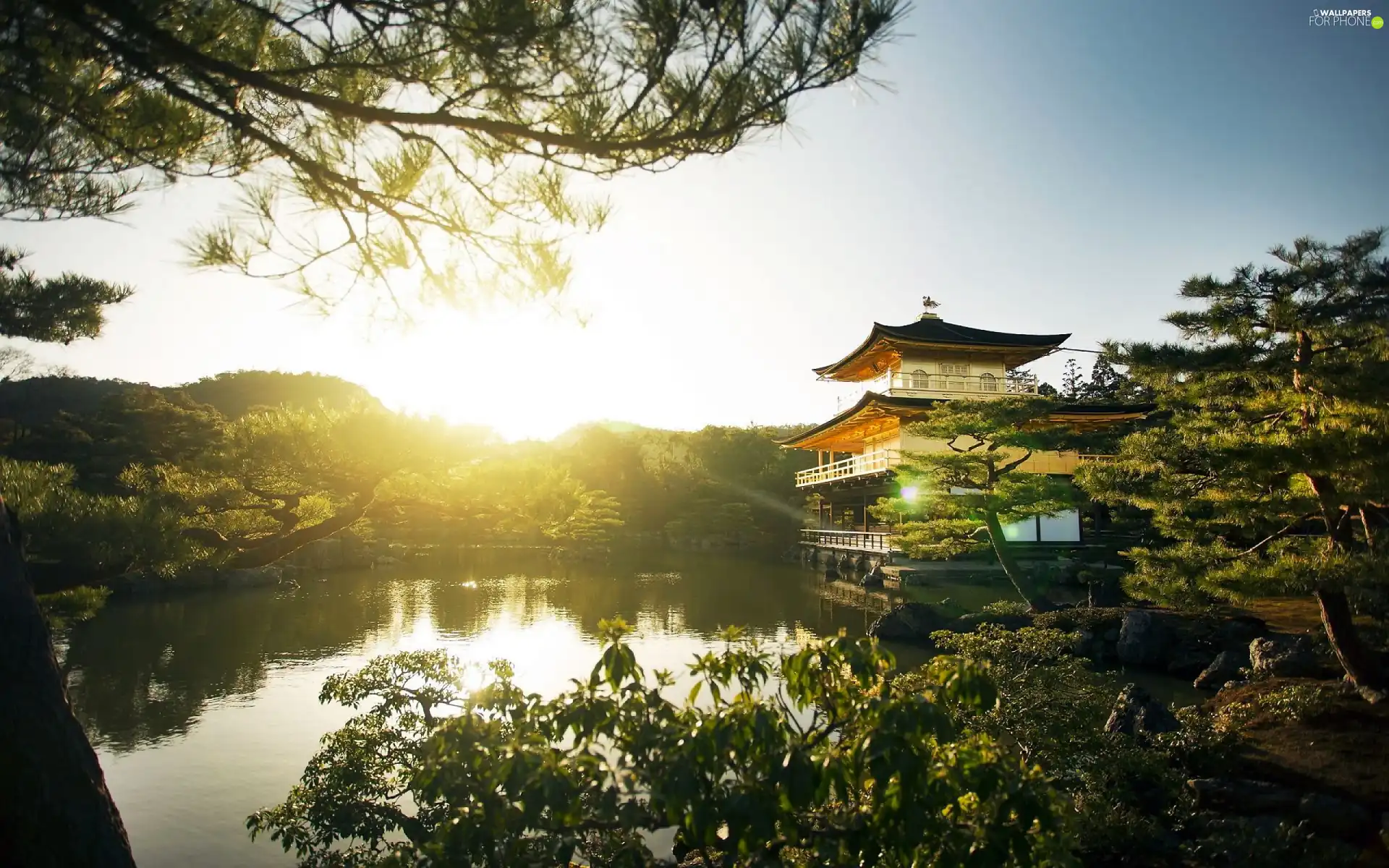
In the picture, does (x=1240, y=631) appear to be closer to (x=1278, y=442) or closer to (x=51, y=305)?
(x=1278, y=442)

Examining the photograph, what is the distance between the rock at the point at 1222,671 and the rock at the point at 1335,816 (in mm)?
→ 3989

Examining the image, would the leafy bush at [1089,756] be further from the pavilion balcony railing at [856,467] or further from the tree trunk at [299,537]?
the pavilion balcony railing at [856,467]

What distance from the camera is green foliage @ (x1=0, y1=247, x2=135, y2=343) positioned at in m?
5.68

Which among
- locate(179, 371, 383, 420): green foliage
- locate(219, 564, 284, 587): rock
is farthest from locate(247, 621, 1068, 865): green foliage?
locate(179, 371, 383, 420): green foliage

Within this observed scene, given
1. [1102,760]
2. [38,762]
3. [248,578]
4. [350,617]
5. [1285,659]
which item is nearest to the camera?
[38,762]

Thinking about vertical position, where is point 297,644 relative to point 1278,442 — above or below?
below

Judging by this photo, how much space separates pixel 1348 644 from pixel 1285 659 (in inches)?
39.8

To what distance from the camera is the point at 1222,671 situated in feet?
25.7

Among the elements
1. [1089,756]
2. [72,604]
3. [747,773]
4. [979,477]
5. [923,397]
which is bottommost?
[1089,756]

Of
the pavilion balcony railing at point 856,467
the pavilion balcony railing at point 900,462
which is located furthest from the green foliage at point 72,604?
the pavilion balcony railing at point 900,462

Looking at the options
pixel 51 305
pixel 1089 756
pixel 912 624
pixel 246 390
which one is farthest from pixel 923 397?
pixel 246 390

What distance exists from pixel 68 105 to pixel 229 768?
5.08 meters

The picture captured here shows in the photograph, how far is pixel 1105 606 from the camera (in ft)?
37.5

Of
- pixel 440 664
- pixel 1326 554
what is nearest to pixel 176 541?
pixel 440 664
